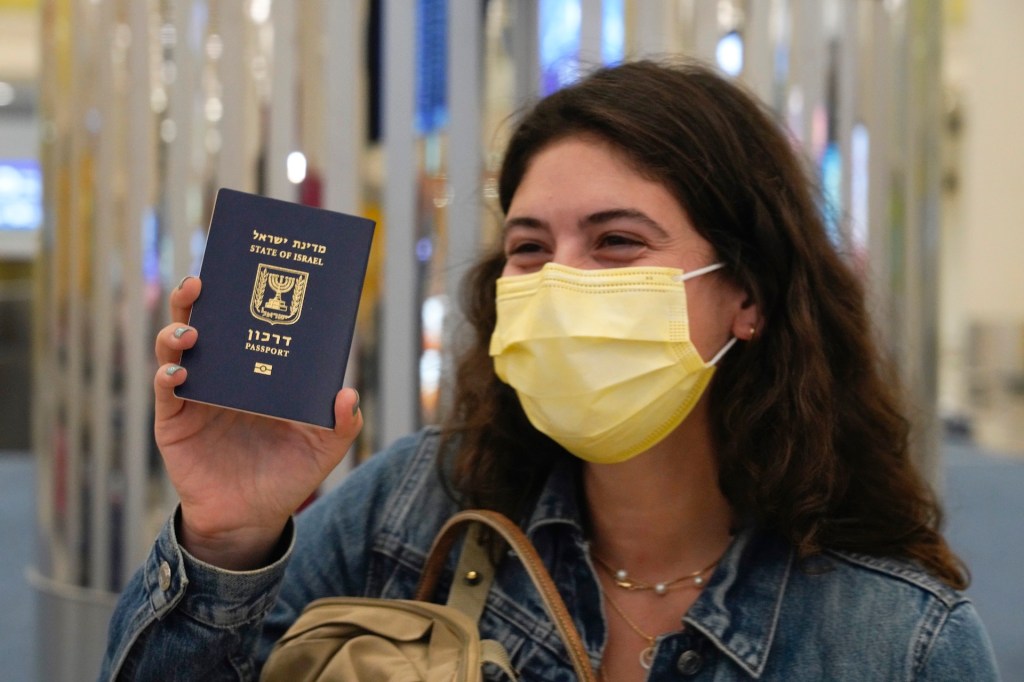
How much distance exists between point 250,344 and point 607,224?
1.80 ft

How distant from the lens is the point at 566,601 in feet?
5.27

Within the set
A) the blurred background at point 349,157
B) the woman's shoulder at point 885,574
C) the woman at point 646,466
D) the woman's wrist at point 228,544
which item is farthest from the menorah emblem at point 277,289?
the blurred background at point 349,157

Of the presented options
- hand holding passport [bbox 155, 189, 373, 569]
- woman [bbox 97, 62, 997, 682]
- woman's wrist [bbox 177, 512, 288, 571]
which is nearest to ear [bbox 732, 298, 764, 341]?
woman [bbox 97, 62, 997, 682]

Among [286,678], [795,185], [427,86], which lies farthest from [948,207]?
[286,678]

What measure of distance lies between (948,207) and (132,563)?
924 centimetres

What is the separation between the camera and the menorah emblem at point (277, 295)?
4.42ft

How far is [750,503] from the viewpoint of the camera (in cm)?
161

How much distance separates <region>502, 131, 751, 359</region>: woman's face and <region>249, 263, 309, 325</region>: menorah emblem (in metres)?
0.42

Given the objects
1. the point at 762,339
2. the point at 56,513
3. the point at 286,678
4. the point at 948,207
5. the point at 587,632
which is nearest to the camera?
the point at 286,678

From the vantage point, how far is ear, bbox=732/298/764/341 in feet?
5.53

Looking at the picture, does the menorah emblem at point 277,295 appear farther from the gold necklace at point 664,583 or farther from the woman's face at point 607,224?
the gold necklace at point 664,583

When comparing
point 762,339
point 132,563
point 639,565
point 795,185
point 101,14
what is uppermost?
point 101,14

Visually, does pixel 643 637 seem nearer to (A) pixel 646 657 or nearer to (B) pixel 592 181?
(A) pixel 646 657

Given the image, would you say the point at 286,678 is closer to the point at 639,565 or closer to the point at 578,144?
the point at 639,565
